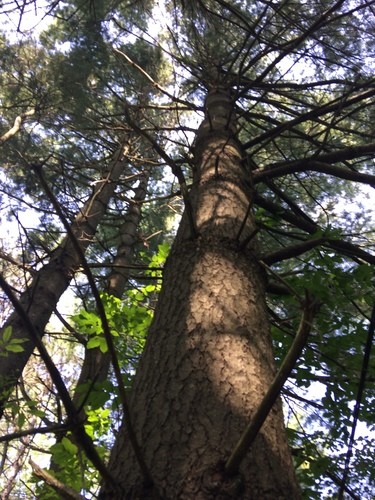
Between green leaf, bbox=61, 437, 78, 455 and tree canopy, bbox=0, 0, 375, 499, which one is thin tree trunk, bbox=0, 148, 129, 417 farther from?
green leaf, bbox=61, 437, 78, 455

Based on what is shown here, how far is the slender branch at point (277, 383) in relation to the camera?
82 centimetres

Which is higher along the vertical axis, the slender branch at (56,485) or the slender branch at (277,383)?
the slender branch at (277,383)

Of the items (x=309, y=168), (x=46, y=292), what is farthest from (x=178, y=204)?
(x=309, y=168)

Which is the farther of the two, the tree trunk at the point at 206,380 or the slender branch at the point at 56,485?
the tree trunk at the point at 206,380

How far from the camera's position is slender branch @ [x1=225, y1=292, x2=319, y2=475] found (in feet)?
2.68

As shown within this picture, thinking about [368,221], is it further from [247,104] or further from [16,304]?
[16,304]

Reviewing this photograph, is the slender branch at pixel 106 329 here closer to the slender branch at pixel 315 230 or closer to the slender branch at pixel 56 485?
the slender branch at pixel 56 485

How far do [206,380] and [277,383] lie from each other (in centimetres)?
59

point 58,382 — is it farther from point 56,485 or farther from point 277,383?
point 277,383

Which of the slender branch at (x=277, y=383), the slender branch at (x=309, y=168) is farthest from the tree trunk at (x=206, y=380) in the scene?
the slender branch at (x=309, y=168)

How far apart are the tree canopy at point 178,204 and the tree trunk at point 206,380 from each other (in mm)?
167

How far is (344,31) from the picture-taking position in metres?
5.39

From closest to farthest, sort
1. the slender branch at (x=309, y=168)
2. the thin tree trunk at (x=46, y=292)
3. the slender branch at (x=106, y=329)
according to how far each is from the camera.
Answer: the slender branch at (x=106, y=329)
the slender branch at (x=309, y=168)
the thin tree trunk at (x=46, y=292)

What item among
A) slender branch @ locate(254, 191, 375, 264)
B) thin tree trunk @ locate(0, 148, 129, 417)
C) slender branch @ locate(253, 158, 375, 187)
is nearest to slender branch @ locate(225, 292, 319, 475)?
slender branch @ locate(254, 191, 375, 264)
